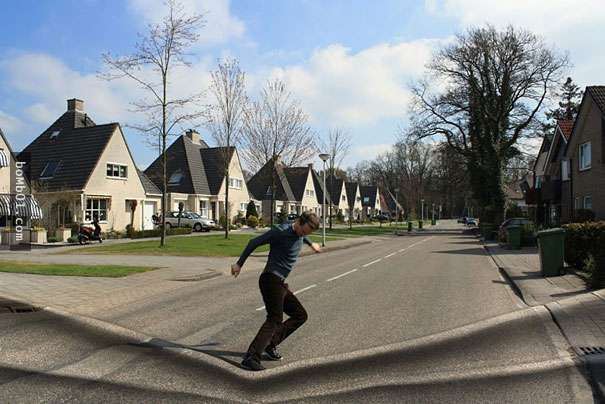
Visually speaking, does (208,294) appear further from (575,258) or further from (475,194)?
(475,194)

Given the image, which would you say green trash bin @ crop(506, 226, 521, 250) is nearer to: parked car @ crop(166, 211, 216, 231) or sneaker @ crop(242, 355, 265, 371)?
sneaker @ crop(242, 355, 265, 371)

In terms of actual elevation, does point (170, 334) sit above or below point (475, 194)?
below

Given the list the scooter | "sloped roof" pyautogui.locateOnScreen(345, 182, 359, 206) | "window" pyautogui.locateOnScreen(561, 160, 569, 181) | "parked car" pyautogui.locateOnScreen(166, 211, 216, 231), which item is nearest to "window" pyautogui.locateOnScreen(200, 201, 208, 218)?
"parked car" pyautogui.locateOnScreen(166, 211, 216, 231)

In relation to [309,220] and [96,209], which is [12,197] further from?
[309,220]

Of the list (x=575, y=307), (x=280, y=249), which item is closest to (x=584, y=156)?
(x=575, y=307)

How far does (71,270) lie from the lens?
13859 millimetres

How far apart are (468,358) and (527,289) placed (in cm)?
579

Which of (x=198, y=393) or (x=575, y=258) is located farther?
(x=575, y=258)

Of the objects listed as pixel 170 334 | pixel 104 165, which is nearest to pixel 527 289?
pixel 170 334

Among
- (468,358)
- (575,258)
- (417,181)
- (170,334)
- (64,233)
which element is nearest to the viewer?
(468,358)

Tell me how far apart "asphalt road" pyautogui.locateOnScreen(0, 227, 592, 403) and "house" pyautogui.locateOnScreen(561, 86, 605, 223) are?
18.3 meters

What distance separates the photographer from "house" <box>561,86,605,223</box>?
81.7 ft

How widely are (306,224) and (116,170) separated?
3211cm

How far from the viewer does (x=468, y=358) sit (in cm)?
599
